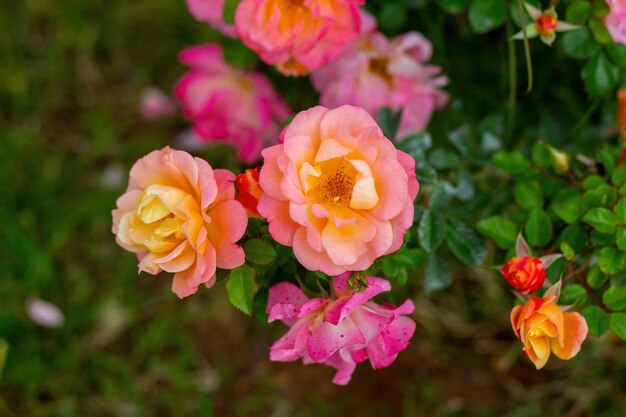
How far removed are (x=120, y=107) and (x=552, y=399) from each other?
4.83ft

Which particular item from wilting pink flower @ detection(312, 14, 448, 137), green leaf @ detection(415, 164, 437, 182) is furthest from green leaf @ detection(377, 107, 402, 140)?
green leaf @ detection(415, 164, 437, 182)

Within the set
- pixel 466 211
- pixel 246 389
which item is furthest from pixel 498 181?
pixel 246 389

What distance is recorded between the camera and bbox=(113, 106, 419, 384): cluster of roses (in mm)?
884

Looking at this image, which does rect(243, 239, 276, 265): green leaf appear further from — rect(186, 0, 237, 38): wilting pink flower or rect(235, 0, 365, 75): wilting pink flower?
rect(186, 0, 237, 38): wilting pink flower

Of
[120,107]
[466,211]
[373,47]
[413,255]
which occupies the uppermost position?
[373,47]

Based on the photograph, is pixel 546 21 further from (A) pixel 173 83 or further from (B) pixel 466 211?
(A) pixel 173 83

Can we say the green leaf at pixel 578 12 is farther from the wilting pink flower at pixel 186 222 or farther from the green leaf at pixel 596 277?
the wilting pink flower at pixel 186 222

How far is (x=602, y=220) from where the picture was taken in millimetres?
1016

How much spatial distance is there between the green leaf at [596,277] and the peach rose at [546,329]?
0.35ft

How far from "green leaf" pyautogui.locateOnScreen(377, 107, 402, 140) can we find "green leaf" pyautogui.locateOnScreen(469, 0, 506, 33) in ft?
0.66

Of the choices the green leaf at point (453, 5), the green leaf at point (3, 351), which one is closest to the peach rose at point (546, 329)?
the green leaf at point (453, 5)

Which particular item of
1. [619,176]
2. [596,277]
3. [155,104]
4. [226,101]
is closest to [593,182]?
[619,176]

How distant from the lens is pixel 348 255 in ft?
2.89

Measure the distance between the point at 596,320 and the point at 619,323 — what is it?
0.12ft
